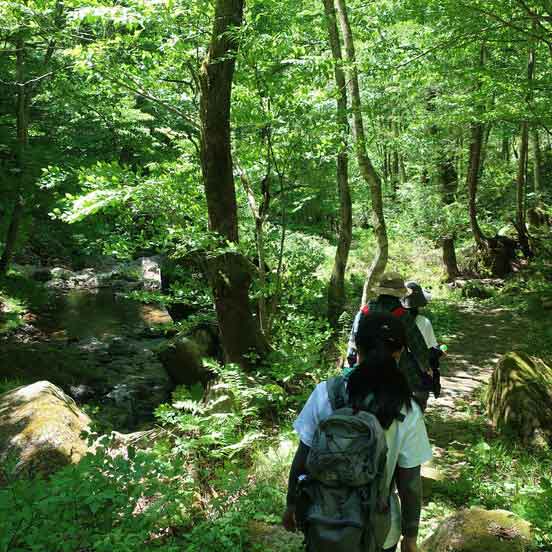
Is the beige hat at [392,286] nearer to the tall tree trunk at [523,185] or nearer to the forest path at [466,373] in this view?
the forest path at [466,373]

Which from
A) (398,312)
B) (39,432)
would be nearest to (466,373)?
(398,312)

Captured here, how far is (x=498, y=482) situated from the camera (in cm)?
461

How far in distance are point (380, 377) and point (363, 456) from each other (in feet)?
1.17

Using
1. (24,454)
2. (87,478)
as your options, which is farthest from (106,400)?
(87,478)

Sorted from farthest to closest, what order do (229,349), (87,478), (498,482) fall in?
(229,349) < (498,482) < (87,478)

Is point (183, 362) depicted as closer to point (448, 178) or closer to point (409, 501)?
point (409, 501)

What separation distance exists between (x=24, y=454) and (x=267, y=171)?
14.6 feet

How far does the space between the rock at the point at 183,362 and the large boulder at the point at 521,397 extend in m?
5.50

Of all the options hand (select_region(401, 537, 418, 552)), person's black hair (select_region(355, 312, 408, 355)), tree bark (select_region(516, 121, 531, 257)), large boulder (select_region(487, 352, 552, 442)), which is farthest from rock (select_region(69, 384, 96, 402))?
tree bark (select_region(516, 121, 531, 257))

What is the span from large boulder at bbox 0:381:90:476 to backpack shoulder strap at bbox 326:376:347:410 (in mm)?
3369

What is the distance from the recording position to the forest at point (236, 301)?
355cm

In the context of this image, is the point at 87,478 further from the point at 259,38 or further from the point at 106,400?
the point at 106,400

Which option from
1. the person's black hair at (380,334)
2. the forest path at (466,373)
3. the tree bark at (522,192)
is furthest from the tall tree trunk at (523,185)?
the person's black hair at (380,334)

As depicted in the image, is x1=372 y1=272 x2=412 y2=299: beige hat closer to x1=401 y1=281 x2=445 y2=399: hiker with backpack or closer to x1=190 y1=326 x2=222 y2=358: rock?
x1=401 y1=281 x2=445 y2=399: hiker with backpack
